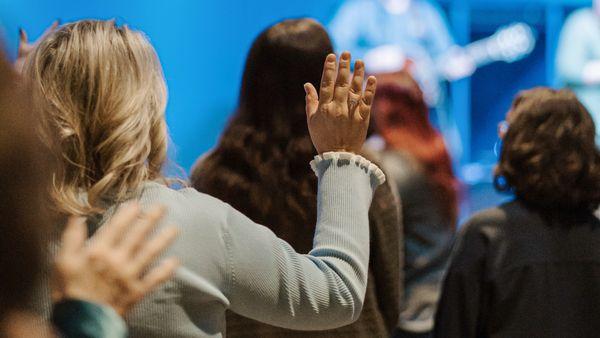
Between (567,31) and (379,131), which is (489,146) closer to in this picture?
(567,31)

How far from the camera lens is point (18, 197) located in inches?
30.9

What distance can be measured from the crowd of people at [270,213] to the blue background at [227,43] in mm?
2141

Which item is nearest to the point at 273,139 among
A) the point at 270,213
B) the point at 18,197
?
the point at 270,213

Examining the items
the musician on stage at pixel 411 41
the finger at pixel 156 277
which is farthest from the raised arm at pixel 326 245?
the musician on stage at pixel 411 41

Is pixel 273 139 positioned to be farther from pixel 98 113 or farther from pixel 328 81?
pixel 98 113

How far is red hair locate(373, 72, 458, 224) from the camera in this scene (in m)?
3.43

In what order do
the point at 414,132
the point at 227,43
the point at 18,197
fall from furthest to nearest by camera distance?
the point at 227,43
the point at 414,132
the point at 18,197

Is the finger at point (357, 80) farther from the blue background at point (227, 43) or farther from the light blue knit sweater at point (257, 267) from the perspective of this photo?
the blue background at point (227, 43)

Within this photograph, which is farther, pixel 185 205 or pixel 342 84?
pixel 342 84

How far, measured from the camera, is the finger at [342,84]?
1.60 metres

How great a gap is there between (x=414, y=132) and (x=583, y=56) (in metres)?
3.37

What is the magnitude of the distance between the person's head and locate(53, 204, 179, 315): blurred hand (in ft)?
0.46

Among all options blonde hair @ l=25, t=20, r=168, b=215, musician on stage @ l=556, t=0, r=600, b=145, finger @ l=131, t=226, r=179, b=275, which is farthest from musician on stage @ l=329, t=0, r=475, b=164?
finger @ l=131, t=226, r=179, b=275

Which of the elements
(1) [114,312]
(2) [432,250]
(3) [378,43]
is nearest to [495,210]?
(2) [432,250]
